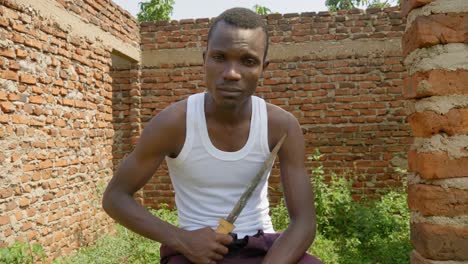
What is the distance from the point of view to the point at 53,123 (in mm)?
4359

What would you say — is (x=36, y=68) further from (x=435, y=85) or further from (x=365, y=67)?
(x=365, y=67)

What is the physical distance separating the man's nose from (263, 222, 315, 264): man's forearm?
0.60 meters

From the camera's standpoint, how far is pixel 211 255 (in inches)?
57.6

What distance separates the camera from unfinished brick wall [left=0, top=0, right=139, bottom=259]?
3.70 m

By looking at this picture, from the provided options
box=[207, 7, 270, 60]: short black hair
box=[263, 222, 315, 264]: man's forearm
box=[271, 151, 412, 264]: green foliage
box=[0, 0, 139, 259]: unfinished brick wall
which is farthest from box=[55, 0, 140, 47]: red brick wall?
box=[263, 222, 315, 264]: man's forearm

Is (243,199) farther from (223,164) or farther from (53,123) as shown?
(53,123)

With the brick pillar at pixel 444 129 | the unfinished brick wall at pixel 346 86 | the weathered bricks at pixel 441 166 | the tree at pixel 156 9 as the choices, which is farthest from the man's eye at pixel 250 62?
the tree at pixel 156 9

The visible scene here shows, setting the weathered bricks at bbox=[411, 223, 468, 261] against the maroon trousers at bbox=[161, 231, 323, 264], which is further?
the maroon trousers at bbox=[161, 231, 323, 264]

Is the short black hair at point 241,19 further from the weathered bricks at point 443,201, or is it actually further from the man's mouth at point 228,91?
the weathered bricks at point 443,201

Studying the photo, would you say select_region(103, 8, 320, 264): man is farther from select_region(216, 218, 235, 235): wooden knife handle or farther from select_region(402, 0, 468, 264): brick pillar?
select_region(402, 0, 468, 264): brick pillar

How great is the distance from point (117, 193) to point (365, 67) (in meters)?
5.18

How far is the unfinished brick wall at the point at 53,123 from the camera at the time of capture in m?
3.70

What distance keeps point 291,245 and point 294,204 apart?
0.55ft

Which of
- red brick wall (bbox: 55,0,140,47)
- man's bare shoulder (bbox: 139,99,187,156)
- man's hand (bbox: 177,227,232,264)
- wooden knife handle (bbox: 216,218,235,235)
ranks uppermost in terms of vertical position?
red brick wall (bbox: 55,0,140,47)
